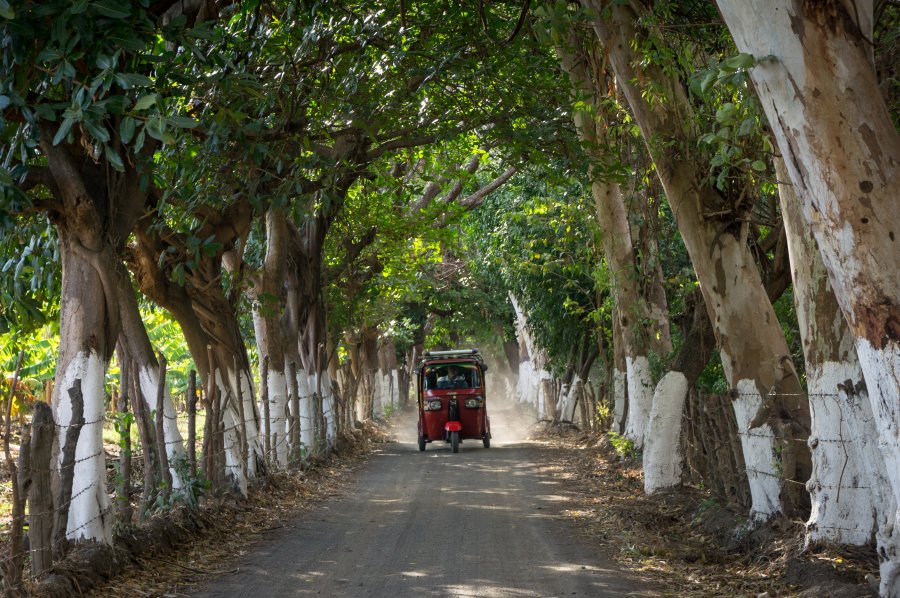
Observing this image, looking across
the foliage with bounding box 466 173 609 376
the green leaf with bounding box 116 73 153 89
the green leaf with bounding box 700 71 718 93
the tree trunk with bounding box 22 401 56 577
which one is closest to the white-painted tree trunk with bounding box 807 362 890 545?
the green leaf with bounding box 700 71 718 93

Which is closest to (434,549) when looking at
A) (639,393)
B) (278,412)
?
(278,412)

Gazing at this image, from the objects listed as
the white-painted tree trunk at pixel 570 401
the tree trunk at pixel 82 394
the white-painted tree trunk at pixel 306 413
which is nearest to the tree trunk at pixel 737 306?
the tree trunk at pixel 82 394

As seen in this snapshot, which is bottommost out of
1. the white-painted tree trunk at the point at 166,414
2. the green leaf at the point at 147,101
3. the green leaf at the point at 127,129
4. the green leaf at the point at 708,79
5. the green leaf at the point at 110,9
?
the white-painted tree trunk at the point at 166,414

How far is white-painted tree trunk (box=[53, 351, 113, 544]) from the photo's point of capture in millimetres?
8531

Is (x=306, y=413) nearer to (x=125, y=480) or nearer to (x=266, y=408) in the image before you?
(x=266, y=408)

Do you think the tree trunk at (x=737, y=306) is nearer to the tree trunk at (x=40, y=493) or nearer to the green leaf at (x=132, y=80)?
the green leaf at (x=132, y=80)

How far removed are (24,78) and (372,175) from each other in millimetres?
7604

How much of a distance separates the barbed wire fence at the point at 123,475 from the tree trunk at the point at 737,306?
5.98m

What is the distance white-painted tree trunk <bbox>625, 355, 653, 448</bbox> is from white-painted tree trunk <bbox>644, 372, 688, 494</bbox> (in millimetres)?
3817

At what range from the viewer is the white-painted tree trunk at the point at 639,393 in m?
17.3

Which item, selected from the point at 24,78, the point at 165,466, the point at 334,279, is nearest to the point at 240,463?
the point at 165,466

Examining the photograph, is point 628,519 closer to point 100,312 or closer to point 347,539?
point 347,539

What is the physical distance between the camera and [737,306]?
31.7 feet

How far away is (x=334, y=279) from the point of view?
24250 millimetres
